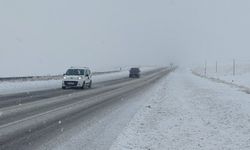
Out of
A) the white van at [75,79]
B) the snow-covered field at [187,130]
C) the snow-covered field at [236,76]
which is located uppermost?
the white van at [75,79]

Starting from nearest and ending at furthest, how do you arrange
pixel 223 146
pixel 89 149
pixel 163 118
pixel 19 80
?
pixel 89 149, pixel 223 146, pixel 163 118, pixel 19 80

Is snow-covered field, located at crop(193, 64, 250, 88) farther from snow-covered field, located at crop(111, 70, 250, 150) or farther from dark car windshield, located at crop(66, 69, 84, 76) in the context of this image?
snow-covered field, located at crop(111, 70, 250, 150)

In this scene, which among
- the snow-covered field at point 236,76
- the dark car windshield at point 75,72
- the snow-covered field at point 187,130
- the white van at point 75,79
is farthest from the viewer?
the snow-covered field at point 236,76

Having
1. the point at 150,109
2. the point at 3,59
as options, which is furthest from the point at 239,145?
the point at 3,59

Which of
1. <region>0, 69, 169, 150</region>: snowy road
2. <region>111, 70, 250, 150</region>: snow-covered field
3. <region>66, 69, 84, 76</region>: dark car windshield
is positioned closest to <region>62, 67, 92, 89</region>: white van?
<region>66, 69, 84, 76</region>: dark car windshield

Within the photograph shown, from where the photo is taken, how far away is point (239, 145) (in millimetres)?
10789

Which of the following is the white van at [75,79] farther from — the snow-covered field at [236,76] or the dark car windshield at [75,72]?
the snow-covered field at [236,76]

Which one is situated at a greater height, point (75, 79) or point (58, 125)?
point (75, 79)

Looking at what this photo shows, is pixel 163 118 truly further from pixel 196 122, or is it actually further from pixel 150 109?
pixel 150 109

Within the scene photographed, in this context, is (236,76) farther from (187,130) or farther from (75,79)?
(187,130)

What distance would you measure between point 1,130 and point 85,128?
2464 millimetres

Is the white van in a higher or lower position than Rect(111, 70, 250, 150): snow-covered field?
higher

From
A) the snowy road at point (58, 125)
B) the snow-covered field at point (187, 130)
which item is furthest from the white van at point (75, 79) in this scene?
the snow-covered field at point (187, 130)

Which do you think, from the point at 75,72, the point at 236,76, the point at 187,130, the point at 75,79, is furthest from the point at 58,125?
the point at 236,76
